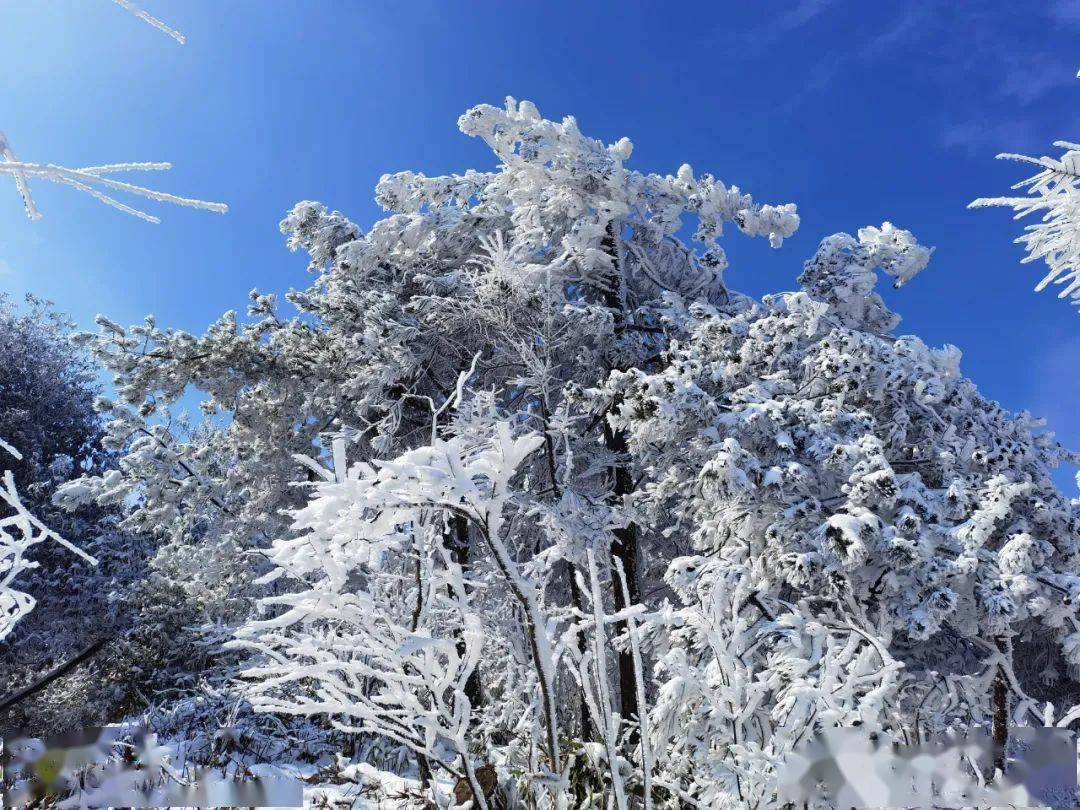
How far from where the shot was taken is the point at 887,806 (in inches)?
118

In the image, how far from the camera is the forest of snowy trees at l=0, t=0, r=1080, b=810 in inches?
129

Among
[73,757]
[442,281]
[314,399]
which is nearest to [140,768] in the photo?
[73,757]

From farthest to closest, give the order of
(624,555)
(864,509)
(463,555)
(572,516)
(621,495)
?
→ (463,555) → (621,495) → (624,555) → (572,516) → (864,509)

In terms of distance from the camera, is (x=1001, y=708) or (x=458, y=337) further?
(x=458, y=337)

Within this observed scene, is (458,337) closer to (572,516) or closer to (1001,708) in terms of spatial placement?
(572,516)

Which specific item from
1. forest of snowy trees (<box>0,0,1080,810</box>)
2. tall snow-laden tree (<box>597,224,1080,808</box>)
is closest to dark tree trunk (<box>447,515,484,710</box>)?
forest of snowy trees (<box>0,0,1080,810</box>)

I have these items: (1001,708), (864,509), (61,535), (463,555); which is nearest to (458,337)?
(463,555)

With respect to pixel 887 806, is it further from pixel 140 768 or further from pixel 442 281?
pixel 442 281

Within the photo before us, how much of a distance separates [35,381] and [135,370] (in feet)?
40.4

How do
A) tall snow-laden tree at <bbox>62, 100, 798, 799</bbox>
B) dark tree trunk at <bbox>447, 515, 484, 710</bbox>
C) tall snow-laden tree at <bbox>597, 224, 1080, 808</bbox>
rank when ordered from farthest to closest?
tall snow-laden tree at <bbox>62, 100, 798, 799</bbox>, dark tree trunk at <bbox>447, 515, 484, 710</bbox>, tall snow-laden tree at <bbox>597, 224, 1080, 808</bbox>

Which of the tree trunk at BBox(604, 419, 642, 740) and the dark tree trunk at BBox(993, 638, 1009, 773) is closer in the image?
the dark tree trunk at BBox(993, 638, 1009, 773)

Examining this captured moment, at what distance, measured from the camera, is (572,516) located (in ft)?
31.7

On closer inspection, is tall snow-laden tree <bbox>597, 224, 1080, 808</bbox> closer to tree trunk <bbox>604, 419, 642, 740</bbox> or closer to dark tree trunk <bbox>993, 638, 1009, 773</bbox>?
dark tree trunk <bbox>993, 638, 1009, 773</bbox>

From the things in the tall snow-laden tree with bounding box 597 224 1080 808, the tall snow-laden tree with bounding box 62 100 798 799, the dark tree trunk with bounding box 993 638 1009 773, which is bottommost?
the dark tree trunk with bounding box 993 638 1009 773
